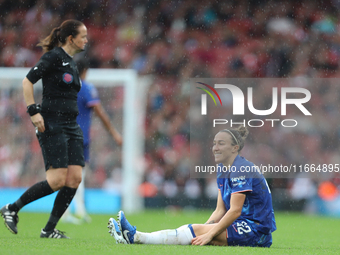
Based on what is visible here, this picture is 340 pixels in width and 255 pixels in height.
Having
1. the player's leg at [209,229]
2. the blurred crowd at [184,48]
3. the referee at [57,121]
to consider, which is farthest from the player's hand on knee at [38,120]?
the blurred crowd at [184,48]

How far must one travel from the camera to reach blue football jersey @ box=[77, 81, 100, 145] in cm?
611

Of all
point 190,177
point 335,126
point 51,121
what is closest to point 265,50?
point 335,126

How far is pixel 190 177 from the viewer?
35.9ft

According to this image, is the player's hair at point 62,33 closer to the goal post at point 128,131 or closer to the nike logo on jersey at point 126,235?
the nike logo on jersey at point 126,235

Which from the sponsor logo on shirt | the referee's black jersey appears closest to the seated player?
the referee's black jersey

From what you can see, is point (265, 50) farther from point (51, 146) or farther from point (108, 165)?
point (51, 146)

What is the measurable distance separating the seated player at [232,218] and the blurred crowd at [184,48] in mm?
5931

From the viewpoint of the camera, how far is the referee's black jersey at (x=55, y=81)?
419 cm

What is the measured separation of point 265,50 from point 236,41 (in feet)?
2.71

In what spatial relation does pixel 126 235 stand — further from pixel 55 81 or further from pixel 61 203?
pixel 55 81

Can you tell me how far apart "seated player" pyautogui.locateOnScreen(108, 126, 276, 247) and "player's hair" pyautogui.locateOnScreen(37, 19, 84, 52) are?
1483mm

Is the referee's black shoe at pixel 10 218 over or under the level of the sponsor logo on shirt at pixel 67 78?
under

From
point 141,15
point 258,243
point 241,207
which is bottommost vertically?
point 258,243

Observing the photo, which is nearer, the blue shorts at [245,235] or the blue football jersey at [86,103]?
the blue shorts at [245,235]
